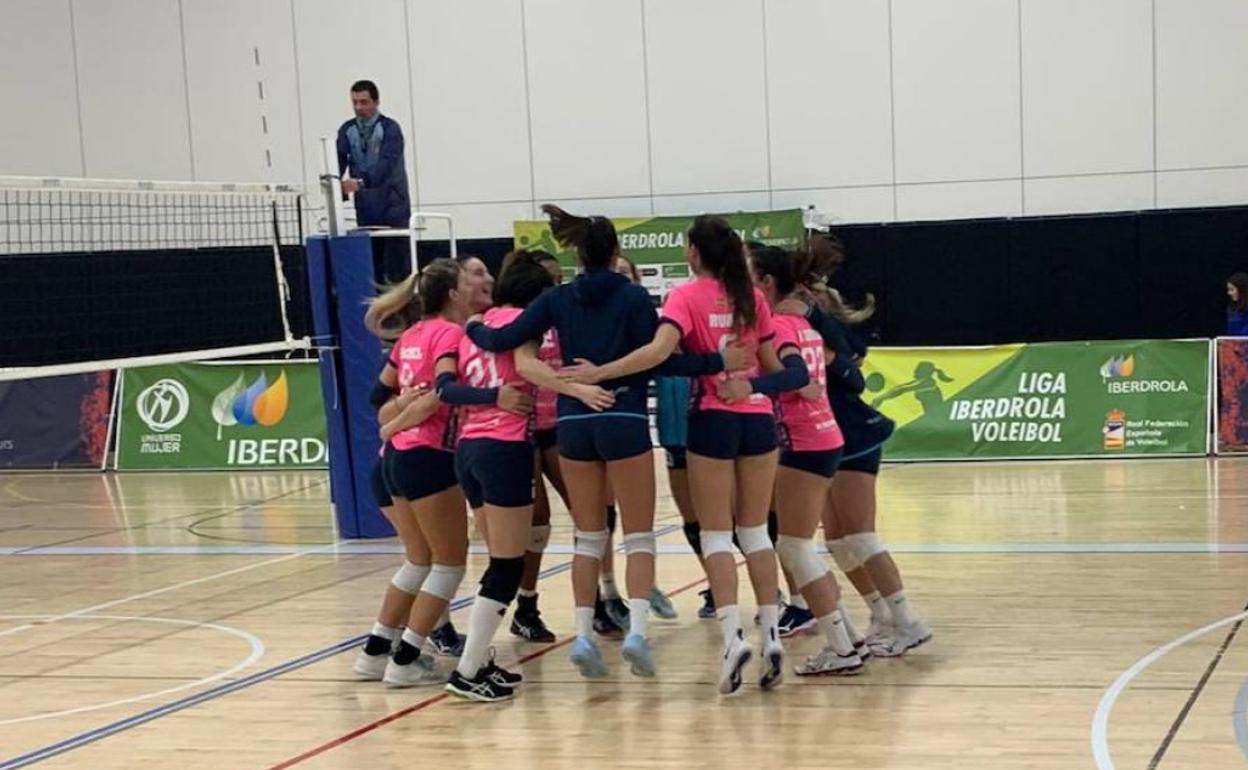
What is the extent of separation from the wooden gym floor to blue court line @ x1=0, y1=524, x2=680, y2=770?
0.02 metres

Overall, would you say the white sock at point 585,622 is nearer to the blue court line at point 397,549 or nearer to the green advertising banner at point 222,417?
the blue court line at point 397,549

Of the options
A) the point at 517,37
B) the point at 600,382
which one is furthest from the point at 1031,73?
the point at 600,382

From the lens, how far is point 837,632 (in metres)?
6.87

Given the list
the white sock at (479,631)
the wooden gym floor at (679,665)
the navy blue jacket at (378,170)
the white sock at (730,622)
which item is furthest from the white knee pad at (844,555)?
the navy blue jacket at (378,170)

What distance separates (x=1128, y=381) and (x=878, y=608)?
8.06 metres

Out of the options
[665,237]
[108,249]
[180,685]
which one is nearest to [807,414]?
[180,685]

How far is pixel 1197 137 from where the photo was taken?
56.9ft

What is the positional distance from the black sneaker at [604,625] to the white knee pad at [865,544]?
4.65 feet

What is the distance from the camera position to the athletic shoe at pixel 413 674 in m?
7.11

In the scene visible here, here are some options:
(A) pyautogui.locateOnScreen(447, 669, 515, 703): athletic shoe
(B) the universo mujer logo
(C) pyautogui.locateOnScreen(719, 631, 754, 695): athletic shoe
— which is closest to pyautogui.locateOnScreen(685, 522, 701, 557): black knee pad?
(C) pyautogui.locateOnScreen(719, 631, 754, 695): athletic shoe

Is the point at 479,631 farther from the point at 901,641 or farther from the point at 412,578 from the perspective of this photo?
the point at 901,641

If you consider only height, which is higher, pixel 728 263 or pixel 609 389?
pixel 728 263

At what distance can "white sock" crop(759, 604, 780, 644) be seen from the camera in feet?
21.9

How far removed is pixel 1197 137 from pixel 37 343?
44.1ft
